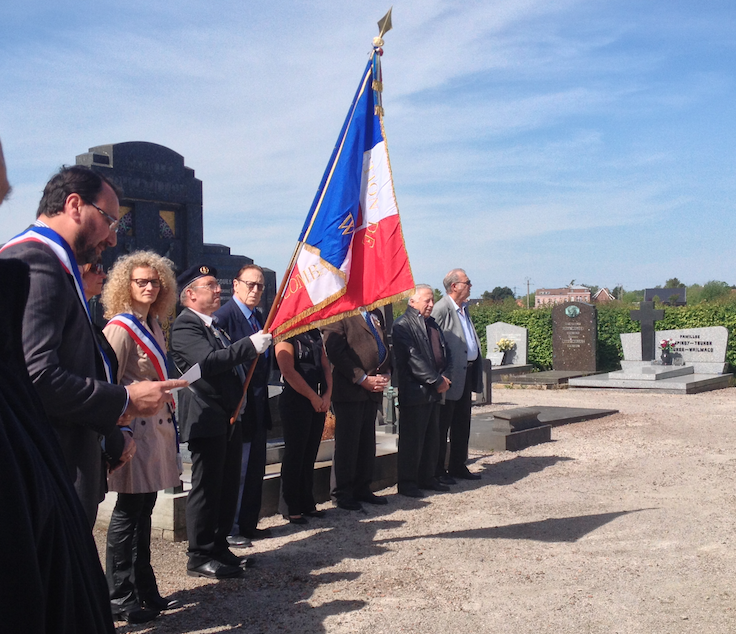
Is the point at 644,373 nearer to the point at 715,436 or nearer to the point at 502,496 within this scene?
the point at 715,436

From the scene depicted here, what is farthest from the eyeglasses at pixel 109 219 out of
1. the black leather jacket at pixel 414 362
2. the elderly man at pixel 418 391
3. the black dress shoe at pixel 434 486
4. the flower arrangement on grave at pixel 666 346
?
the flower arrangement on grave at pixel 666 346

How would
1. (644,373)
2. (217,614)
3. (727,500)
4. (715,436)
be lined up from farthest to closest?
(644,373)
(715,436)
(727,500)
(217,614)

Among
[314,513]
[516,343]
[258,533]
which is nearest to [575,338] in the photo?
[516,343]

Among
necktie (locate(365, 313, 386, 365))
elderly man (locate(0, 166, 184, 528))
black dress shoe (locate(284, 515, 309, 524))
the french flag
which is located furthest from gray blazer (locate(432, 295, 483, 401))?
elderly man (locate(0, 166, 184, 528))

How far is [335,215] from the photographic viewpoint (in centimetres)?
478

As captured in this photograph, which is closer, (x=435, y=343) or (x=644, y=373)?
(x=435, y=343)

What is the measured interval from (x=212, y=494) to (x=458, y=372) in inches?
138

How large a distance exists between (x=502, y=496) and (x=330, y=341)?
1.97m

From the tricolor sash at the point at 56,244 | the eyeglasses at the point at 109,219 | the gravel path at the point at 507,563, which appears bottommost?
the gravel path at the point at 507,563

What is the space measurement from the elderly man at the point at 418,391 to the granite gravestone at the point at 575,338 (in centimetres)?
1385

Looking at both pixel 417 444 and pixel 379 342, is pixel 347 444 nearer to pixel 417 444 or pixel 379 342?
pixel 417 444

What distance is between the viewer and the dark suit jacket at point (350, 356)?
621 centimetres

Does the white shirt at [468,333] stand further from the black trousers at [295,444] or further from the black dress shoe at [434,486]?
the black trousers at [295,444]

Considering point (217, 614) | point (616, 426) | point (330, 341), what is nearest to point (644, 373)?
point (616, 426)
